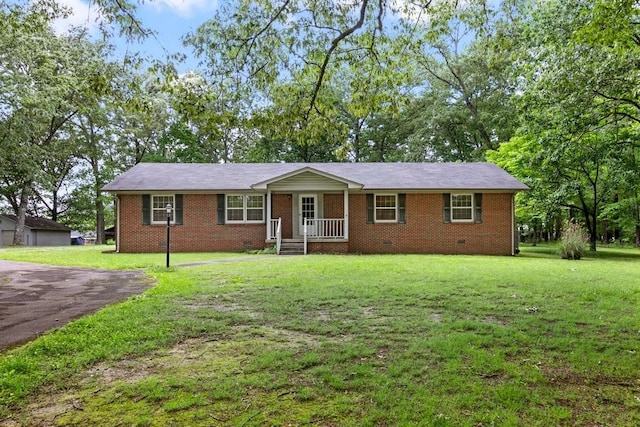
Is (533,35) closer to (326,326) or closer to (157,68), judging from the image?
(157,68)

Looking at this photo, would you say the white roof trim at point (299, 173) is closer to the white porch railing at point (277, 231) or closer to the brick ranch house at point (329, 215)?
the brick ranch house at point (329, 215)

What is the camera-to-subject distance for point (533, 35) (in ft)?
52.5

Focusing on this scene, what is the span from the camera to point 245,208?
18516 mm

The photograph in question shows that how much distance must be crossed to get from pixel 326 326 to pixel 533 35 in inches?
621

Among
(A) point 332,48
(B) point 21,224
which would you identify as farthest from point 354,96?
(B) point 21,224

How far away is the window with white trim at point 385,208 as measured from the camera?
1844 cm

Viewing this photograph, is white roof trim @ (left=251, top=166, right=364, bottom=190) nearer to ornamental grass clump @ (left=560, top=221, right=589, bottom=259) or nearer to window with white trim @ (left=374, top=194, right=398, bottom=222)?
window with white trim @ (left=374, top=194, right=398, bottom=222)

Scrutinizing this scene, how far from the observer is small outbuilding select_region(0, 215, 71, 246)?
3197cm

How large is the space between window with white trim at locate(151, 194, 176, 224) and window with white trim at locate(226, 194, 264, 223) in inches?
94.3

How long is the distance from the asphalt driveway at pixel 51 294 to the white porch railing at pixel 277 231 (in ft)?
22.4

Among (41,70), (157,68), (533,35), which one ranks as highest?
(41,70)

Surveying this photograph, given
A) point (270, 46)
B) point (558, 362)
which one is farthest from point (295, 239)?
point (558, 362)

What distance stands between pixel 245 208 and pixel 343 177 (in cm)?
455

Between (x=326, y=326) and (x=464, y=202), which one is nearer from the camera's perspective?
(x=326, y=326)
